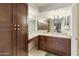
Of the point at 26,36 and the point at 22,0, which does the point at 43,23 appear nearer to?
the point at 26,36

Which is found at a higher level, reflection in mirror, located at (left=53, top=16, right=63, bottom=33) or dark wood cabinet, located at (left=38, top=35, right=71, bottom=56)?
reflection in mirror, located at (left=53, top=16, right=63, bottom=33)

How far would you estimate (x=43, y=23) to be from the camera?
1726 mm

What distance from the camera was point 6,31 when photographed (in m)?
1.44

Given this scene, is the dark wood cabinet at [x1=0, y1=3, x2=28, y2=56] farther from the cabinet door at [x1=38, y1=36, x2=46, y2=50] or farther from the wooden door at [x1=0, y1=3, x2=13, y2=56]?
the cabinet door at [x1=38, y1=36, x2=46, y2=50]

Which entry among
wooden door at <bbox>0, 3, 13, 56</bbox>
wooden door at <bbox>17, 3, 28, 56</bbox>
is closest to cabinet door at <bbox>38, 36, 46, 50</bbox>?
wooden door at <bbox>17, 3, 28, 56</bbox>

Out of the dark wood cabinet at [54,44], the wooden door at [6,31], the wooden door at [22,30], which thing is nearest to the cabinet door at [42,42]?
the dark wood cabinet at [54,44]

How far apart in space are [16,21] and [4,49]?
0.40 metres

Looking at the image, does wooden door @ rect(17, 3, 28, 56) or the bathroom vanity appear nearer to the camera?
wooden door @ rect(17, 3, 28, 56)

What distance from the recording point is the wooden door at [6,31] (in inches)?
53.2

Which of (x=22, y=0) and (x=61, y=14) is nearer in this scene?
(x=22, y=0)

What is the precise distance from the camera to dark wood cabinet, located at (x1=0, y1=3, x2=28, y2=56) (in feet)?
4.48

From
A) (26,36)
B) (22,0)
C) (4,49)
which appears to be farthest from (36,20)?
(22,0)

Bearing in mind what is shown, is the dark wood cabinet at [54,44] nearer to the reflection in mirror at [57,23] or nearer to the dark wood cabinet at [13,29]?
the reflection in mirror at [57,23]

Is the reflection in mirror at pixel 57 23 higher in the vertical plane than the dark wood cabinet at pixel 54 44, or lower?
higher
